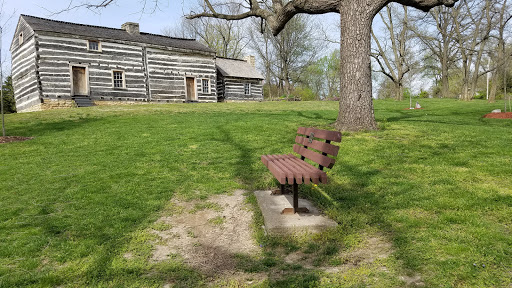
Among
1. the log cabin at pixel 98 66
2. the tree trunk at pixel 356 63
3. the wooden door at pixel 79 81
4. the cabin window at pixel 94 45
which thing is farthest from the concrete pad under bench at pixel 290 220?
the cabin window at pixel 94 45

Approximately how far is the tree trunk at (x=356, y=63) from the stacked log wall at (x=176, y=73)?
1817cm

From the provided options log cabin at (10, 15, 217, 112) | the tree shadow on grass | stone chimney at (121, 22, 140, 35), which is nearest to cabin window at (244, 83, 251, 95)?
log cabin at (10, 15, 217, 112)

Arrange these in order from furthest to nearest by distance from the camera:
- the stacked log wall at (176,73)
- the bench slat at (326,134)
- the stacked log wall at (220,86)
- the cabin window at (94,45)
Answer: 1. the stacked log wall at (220,86)
2. the stacked log wall at (176,73)
3. the cabin window at (94,45)
4. the bench slat at (326,134)

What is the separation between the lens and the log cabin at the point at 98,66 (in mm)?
19234

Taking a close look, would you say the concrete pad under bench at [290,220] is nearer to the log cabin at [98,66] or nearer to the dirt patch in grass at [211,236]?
the dirt patch in grass at [211,236]

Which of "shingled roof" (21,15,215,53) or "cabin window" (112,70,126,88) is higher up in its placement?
"shingled roof" (21,15,215,53)

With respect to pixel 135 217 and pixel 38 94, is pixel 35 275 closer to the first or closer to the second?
pixel 135 217

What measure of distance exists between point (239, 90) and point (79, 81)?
45.8 feet

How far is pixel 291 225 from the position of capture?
3.44 meters

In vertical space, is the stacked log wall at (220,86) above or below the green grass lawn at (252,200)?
above

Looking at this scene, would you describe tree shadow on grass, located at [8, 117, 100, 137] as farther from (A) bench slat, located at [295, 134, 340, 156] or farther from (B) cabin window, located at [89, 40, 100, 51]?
(A) bench slat, located at [295, 134, 340, 156]

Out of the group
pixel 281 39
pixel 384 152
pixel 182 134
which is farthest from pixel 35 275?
pixel 281 39

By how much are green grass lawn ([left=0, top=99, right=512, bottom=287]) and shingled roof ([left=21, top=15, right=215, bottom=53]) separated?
14.3 metres

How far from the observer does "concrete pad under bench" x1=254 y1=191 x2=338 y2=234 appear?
3.41 meters
